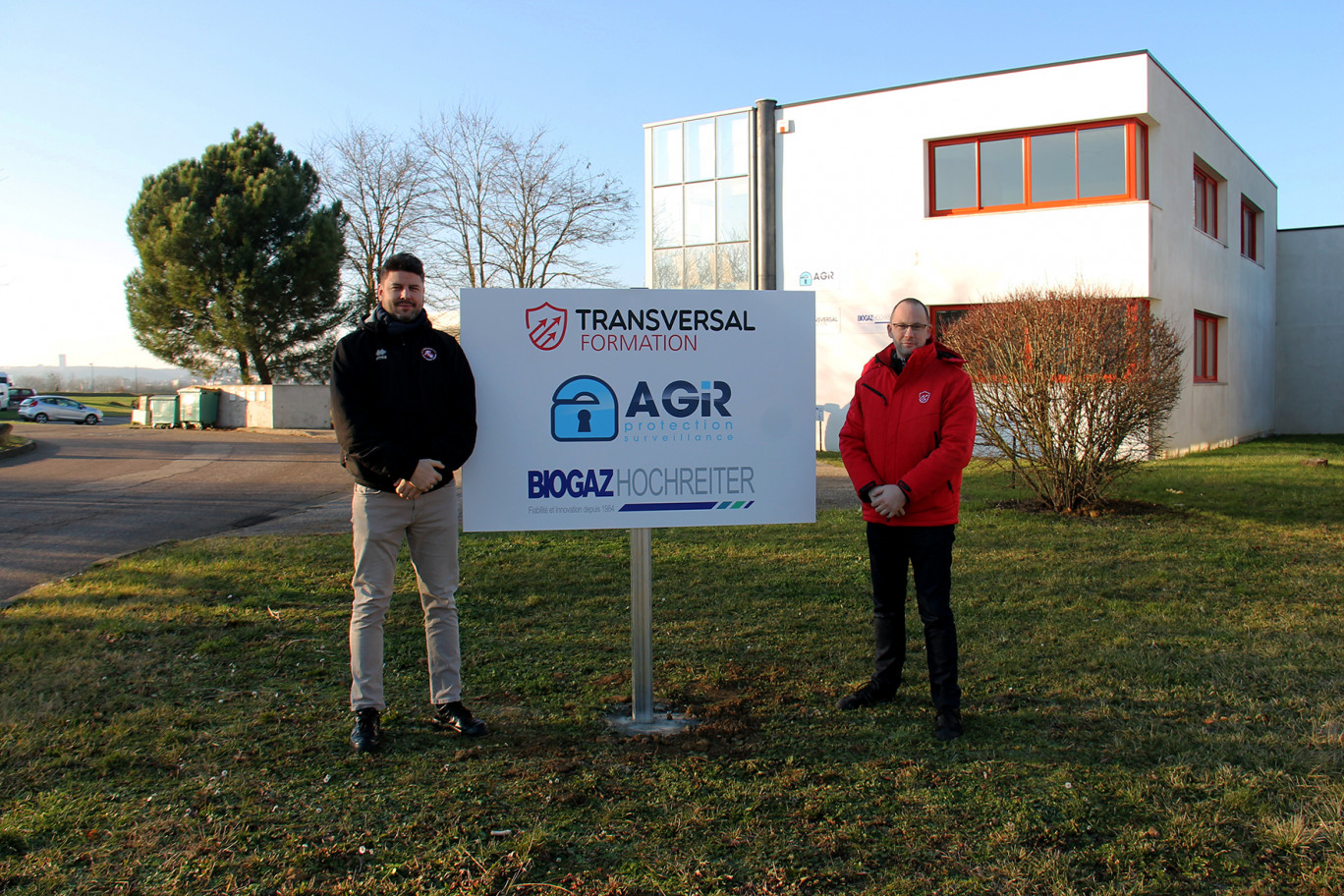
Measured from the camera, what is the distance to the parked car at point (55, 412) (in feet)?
146

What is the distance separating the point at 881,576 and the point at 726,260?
1746 centimetres

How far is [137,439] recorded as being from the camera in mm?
27234

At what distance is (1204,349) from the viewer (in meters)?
19.0

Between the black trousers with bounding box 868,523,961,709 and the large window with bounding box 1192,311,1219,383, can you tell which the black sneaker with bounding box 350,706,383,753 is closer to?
the black trousers with bounding box 868,523,961,709

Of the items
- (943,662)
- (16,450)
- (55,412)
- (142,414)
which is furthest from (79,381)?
(943,662)

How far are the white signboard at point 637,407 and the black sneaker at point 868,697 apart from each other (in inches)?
33.7

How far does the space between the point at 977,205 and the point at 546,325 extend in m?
15.7

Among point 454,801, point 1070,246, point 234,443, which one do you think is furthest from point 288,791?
point 234,443

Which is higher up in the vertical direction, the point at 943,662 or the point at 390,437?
the point at 390,437

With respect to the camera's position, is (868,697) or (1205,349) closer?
(868,697)

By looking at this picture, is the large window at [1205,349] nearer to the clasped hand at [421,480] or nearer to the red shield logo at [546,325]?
the red shield logo at [546,325]

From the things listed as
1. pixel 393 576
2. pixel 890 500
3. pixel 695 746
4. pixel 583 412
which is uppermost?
pixel 583 412

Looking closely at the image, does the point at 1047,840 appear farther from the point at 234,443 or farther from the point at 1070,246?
the point at 234,443

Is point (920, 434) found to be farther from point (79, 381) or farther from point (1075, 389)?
point (79, 381)
